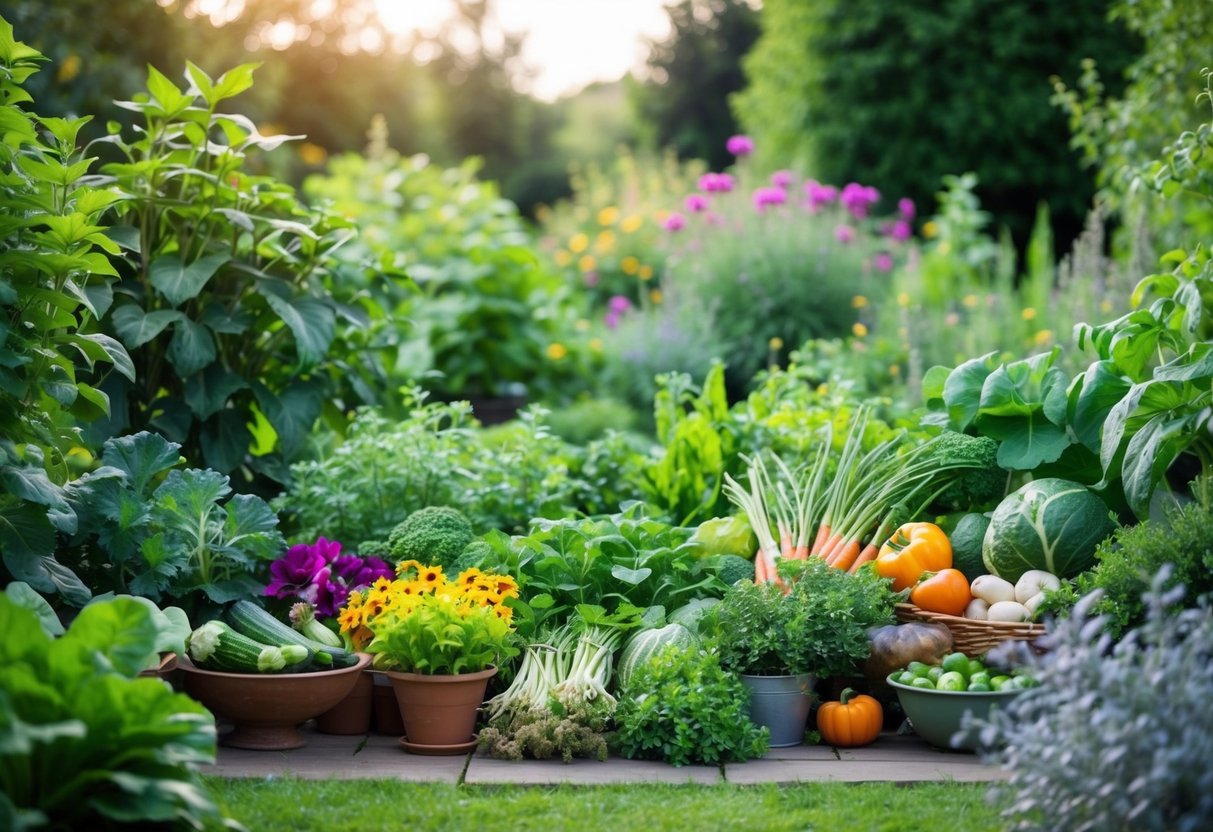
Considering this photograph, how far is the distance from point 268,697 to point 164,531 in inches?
25.4

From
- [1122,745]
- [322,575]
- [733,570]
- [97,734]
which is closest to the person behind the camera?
[1122,745]

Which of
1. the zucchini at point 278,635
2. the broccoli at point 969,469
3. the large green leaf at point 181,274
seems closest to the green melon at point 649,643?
the zucchini at point 278,635

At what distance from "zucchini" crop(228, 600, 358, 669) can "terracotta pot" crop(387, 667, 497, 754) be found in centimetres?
16

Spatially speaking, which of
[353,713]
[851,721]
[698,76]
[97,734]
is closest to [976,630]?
[851,721]

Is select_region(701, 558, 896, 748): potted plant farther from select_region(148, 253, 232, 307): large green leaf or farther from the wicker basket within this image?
select_region(148, 253, 232, 307): large green leaf

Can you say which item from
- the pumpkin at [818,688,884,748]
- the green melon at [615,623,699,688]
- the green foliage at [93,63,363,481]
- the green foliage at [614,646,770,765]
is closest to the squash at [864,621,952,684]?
the pumpkin at [818,688,884,748]

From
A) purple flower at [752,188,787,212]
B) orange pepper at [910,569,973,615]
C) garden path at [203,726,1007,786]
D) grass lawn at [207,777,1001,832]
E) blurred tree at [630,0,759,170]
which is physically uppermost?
blurred tree at [630,0,759,170]

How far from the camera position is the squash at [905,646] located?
3477mm

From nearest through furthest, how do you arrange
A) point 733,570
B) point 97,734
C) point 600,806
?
point 97,734
point 600,806
point 733,570

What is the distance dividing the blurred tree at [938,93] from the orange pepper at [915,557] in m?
8.87

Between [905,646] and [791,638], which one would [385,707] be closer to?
[791,638]

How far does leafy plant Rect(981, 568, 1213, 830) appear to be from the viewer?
2.16 m

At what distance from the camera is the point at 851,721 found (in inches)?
135

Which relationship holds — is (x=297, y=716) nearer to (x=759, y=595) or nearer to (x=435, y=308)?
(x=759, y=595)
